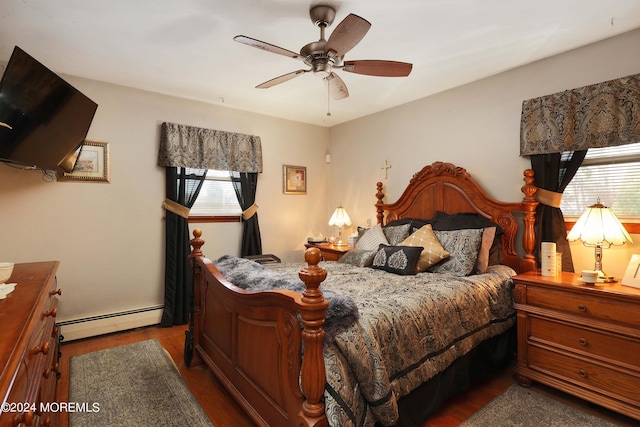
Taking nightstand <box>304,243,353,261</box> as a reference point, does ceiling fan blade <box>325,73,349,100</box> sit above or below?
above

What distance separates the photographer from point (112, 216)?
339 cm

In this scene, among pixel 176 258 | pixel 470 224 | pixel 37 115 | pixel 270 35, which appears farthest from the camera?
pixel 176 258

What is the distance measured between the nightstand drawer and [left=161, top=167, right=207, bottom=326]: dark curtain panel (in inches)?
127

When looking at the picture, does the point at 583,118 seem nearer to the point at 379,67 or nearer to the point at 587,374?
the point at 379,67

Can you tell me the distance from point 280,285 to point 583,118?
255 centimetres

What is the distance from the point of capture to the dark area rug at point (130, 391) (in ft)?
6.57

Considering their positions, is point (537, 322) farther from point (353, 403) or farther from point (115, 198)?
point (115, 198)

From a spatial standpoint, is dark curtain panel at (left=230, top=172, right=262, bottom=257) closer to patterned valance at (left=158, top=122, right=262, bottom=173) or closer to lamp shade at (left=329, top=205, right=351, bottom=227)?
patterned valance at (left=158, top=122, right=262, bottom=173)

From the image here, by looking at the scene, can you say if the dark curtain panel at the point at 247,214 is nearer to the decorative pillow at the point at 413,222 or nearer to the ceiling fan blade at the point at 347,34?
the decorative pillow at the point at 413,222

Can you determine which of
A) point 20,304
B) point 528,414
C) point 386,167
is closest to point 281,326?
point 20,304

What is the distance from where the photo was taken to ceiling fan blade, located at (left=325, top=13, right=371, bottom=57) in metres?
1.70

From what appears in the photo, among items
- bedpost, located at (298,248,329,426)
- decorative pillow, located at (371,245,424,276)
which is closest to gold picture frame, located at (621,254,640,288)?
decorative pillow, located at (371,245,424,276)

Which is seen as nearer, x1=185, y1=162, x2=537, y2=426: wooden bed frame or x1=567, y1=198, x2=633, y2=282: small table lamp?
x1=185, y1=162, x2=537, y2=426: wooden bed frame

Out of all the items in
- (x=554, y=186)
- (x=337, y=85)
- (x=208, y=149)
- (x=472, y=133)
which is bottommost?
(x=554, y=186)
